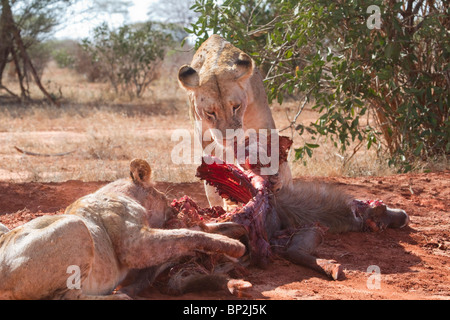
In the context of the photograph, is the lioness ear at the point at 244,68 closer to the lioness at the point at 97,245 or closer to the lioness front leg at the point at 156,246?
the lioness at the point at 97,245

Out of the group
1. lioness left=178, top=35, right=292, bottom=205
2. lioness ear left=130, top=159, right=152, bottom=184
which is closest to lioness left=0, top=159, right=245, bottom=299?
lioness ear left=130, top=159, right=152, bottom=184

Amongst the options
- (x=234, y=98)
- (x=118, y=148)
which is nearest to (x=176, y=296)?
(x=234, y=98)

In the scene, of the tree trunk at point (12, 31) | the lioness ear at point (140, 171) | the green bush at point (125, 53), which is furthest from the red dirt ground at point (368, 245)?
the green bush at point (125, 53)

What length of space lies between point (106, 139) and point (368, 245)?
23.5 ft

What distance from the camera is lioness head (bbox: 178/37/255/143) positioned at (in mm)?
4977

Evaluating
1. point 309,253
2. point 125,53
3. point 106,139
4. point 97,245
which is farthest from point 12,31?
point 97,245

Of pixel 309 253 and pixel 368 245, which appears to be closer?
pixel 309 253

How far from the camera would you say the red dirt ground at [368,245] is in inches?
129

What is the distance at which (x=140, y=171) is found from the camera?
3457mm

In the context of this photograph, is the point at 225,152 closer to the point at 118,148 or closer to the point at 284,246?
the point at 284,246

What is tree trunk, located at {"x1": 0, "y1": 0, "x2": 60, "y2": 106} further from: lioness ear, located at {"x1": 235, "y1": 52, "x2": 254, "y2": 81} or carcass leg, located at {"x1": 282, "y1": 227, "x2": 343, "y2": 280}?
carcass leg, located at {"x1": 282, "y1": 227, "x2": 343, "y2": 280}

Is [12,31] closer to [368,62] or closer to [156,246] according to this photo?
[368,62]

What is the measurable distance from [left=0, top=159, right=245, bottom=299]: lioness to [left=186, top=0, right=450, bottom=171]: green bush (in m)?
3.45

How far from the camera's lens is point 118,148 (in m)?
10.1
